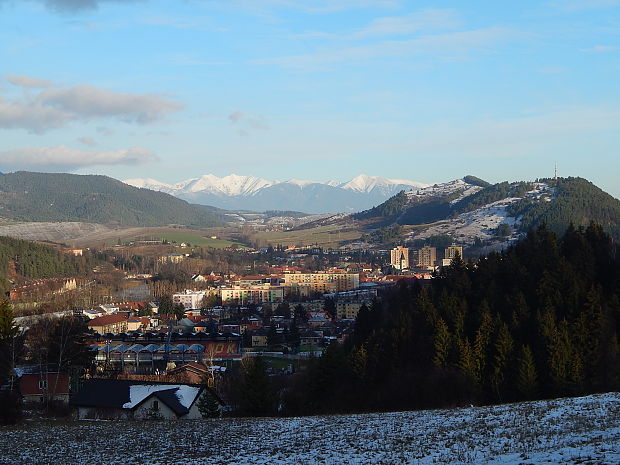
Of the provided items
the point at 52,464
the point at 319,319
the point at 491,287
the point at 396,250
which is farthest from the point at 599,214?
the point at 52,464

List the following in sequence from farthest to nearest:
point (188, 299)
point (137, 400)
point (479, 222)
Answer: point (479, 222)
point (188, 299)
point (137, 400)

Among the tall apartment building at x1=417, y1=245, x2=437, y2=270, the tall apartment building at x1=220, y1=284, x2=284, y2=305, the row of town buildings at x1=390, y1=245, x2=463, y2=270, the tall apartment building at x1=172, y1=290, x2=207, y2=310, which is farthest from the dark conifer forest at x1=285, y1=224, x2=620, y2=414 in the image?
the tall apartment building at x1=417, y1=245, x2=437, y2=270

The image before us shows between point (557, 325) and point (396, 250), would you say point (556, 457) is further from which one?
point (396, 250)

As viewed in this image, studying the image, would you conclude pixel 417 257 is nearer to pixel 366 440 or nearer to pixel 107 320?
pixel 107 320

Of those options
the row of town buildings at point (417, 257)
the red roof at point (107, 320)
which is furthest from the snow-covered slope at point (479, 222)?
the red roof at point (107, 320)

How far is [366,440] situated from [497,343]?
45.2ft

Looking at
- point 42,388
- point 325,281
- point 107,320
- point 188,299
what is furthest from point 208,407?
point 325,281

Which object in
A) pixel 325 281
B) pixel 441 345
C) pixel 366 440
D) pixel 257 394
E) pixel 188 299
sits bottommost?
pixel 257 394

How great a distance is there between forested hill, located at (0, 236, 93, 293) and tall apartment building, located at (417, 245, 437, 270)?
58024 millimetres

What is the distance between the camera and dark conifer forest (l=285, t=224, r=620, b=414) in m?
26.7

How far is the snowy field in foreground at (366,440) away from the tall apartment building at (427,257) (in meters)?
125

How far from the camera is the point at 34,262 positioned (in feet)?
372

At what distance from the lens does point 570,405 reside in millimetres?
17453

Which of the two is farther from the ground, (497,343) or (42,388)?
(497,343)
